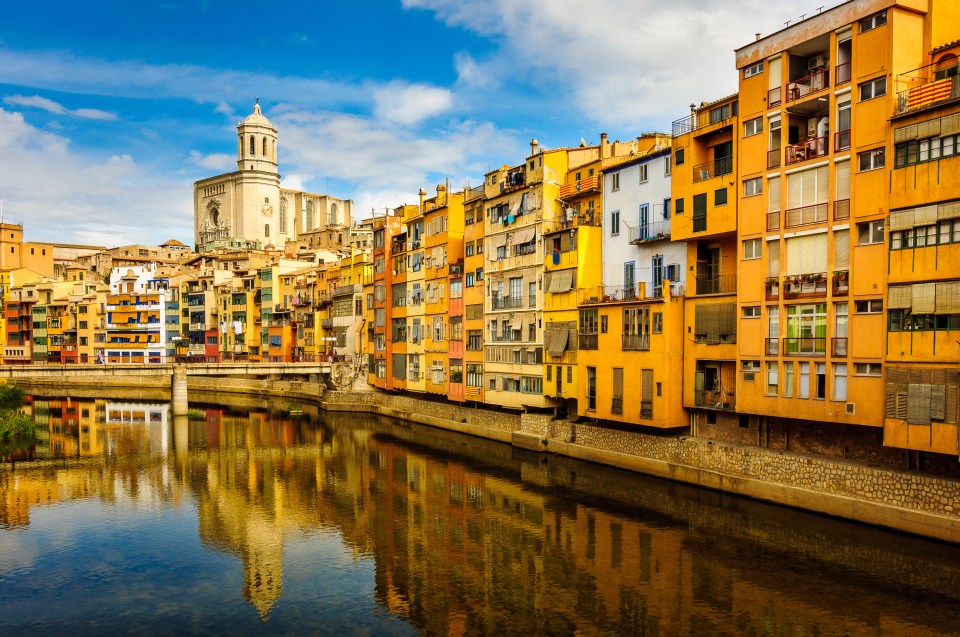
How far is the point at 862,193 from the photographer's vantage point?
28.7m

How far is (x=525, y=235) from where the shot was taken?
48562 mm

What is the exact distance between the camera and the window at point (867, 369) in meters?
28.2

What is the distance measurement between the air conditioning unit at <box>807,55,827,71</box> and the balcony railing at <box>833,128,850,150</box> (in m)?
3.74

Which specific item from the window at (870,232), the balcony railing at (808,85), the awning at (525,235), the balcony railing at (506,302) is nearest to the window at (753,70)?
the balcony railing at (808,85)

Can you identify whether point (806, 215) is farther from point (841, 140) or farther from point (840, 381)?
point (840, 381)

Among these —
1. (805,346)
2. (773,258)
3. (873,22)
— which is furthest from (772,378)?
(873,22)

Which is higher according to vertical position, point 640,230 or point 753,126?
point 753,126

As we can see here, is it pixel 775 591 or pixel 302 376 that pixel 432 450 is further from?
pixel 302 376

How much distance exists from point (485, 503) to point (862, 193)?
2032cm

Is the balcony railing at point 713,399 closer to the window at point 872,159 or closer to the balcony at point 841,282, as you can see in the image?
the balcony at point 841,282

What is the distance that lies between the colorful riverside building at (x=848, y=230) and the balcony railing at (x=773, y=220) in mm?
57

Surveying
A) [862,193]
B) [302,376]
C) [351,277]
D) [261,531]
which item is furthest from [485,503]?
[302,376]

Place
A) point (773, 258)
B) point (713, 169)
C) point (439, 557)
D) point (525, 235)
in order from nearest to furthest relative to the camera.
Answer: point (439, 557) < point (773, 258) < point (713, 169) < point (525, 235)

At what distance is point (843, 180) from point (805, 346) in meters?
6.58
